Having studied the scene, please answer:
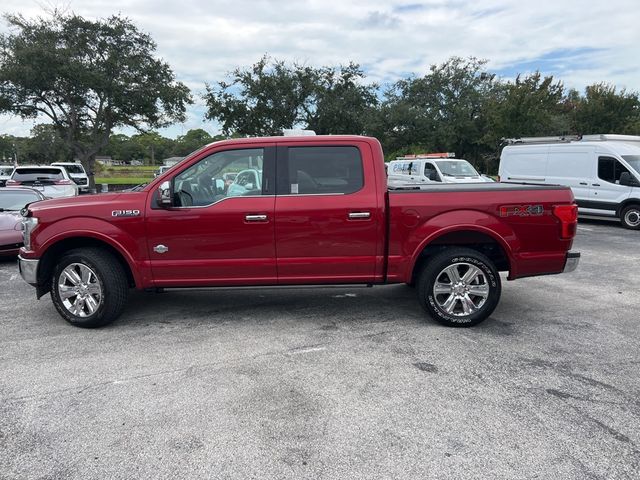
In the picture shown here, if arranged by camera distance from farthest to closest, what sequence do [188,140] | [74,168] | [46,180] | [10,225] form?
[188,140], [74,168], [46,180], [10,225]

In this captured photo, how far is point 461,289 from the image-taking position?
4.69m

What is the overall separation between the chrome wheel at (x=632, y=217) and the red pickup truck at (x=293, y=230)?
359 inches

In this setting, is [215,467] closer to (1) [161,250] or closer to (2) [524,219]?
(1) [161,250]

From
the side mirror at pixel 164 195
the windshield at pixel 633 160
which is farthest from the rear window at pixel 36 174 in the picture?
the windshield at pixel 633 160

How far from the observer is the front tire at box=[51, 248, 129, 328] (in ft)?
15.2

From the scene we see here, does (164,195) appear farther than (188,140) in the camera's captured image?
No

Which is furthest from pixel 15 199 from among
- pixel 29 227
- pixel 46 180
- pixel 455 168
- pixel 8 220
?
pixel 455 168

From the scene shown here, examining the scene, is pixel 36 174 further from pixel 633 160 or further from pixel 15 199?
pixel 633 160

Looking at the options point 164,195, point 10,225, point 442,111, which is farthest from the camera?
point 442,111

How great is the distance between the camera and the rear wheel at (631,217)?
11.9m

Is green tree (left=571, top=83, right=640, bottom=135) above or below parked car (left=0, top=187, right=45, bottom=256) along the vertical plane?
above

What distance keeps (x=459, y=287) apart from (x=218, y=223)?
250cm

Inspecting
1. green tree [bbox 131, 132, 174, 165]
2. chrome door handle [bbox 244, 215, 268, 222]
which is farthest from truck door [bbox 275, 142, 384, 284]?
green tree [bbox 131, 132, 174, 165]

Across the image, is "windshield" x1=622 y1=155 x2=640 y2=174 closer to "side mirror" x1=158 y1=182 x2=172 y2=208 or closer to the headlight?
"side mirror" x1=158 y1=182 x2=172 y2=208
